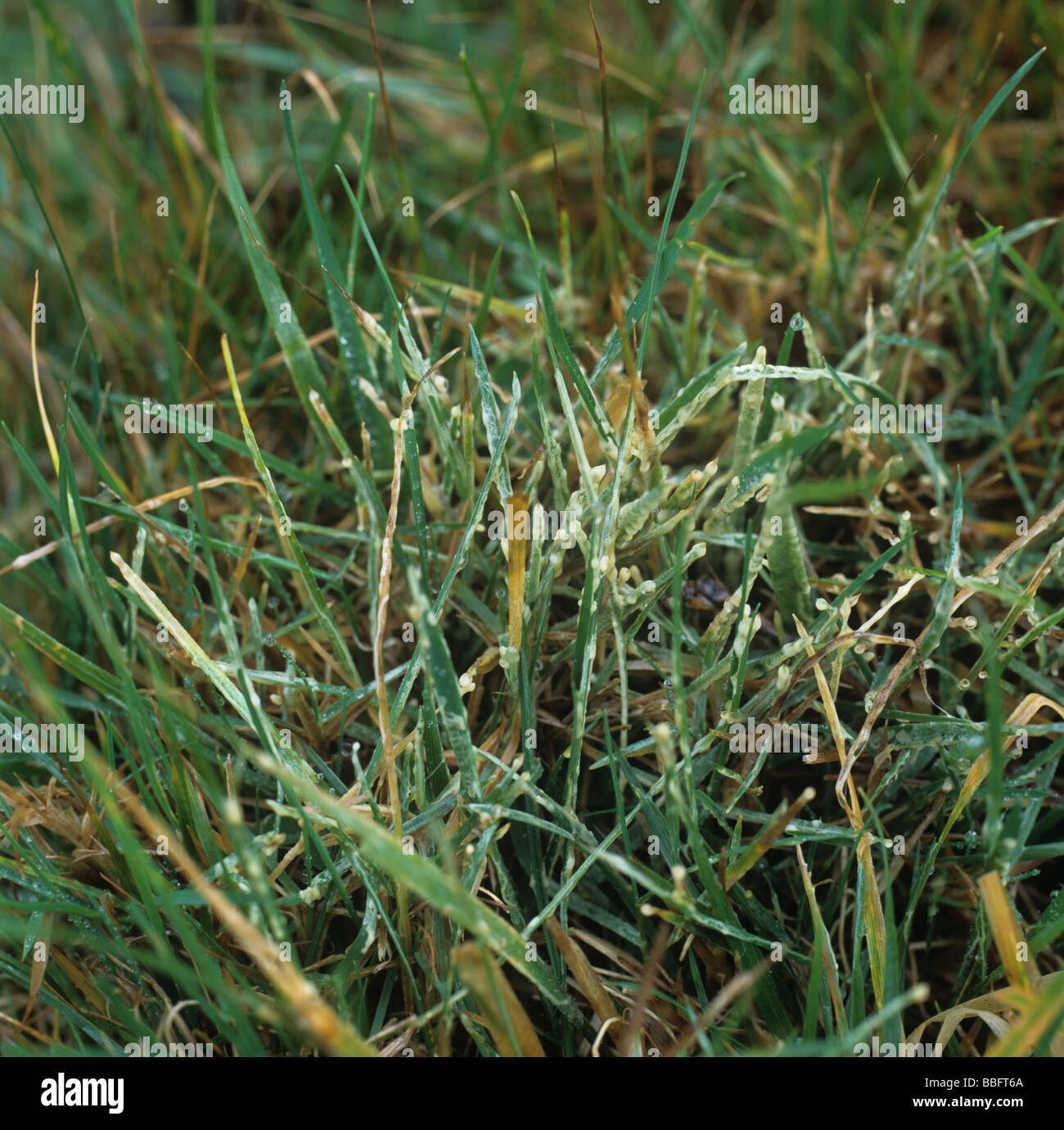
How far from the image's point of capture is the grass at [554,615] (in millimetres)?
908

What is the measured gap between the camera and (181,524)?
53.2 inches

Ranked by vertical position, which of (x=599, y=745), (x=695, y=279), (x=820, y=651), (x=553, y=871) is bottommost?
(x=553, y=871)

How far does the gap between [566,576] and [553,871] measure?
0.34 metres

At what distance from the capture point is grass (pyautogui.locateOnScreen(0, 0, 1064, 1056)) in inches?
35.8

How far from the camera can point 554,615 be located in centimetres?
119

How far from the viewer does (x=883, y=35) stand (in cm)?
177

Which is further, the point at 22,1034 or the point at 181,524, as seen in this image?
the point at 181,524

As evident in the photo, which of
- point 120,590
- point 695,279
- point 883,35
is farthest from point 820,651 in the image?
point 883,35
